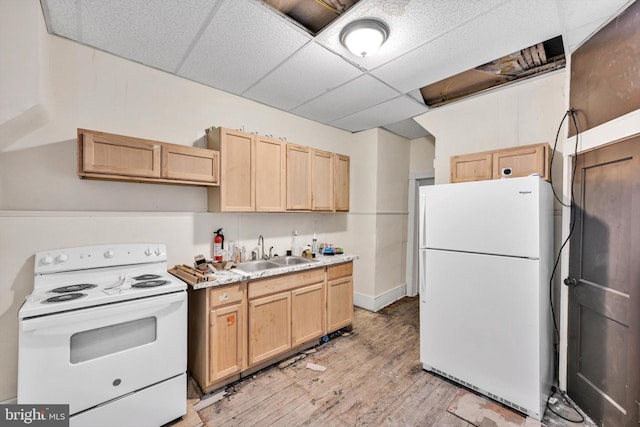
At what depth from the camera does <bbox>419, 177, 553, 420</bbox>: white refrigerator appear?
6.23 feet

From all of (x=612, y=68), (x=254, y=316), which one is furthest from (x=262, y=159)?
(x=612, y=68)

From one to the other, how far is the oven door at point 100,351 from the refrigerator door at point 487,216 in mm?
2146

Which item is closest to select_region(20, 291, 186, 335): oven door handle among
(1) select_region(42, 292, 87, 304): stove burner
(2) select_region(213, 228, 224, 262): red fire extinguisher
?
(1) select_region(42, 292, 87, 304): stove burner

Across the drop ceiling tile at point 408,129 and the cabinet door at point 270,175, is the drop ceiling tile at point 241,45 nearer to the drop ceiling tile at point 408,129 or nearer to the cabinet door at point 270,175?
the cabinet door at point 270,175

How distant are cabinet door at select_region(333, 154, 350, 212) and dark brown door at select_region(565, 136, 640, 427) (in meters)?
2.28

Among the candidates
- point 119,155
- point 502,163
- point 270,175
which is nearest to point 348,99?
point 270,175

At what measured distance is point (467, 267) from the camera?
2.19 m

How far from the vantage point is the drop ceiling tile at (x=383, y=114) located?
10.1 ft

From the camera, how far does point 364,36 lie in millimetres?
1844

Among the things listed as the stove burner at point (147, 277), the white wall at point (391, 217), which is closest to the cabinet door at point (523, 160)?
the white wall at point (391, 217)

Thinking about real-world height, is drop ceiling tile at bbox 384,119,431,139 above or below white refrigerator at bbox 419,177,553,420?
above

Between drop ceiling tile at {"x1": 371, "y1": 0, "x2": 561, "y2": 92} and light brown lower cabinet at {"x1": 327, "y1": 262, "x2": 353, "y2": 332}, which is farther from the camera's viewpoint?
light brown lower cabinet at {"x1": 327, "y1": 262, "x2": 353, "y2": 332}

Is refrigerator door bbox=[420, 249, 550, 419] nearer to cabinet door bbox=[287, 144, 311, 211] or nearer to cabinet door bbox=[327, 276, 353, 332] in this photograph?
cabinet door bbox=[327, 276, 353, 332]

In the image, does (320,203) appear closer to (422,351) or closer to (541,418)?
(422,351)
